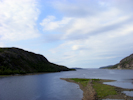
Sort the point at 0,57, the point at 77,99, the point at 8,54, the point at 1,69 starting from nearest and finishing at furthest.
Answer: the point at 77,99 → the point at 1,69 → the point at 0,57 → the point at 8,54

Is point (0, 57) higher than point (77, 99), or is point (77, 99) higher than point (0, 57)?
point (0, 57)

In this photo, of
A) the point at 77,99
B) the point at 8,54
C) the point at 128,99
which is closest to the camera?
the point at 128,99

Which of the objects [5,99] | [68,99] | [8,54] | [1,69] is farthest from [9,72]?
[68,99]

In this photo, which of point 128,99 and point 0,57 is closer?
point 128,99

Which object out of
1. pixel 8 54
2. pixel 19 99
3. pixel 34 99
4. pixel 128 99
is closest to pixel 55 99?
pixel 34 99

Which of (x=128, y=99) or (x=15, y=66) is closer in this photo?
(x=128, y=99)

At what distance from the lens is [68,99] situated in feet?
114

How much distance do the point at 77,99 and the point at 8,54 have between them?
168 meters

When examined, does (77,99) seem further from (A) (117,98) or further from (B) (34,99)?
(B) (34,99)

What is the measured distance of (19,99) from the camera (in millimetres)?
36031

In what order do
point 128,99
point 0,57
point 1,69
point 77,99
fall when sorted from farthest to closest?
point 0,57 < point 1,69 < point 77,99 < point 128,99

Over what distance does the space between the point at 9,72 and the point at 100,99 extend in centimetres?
13523

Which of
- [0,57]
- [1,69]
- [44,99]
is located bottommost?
[44,99]

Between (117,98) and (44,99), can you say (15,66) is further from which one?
(117,98)
